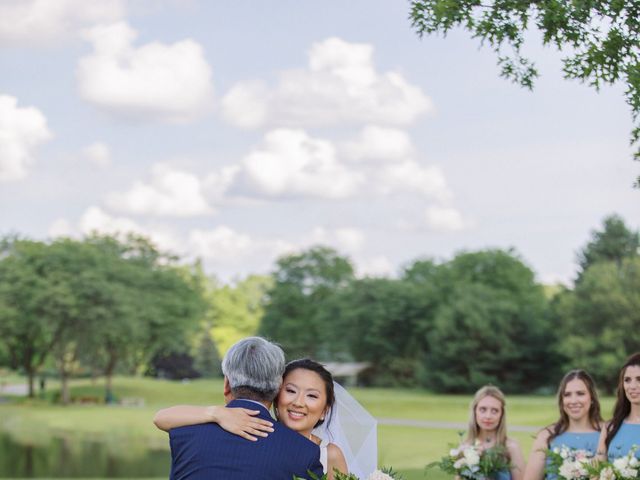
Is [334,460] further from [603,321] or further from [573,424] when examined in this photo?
[603,321]

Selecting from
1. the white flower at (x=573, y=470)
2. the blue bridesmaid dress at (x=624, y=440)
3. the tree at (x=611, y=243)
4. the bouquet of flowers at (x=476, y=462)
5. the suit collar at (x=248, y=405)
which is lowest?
the bouquet of flowers at (x=476, y=462)

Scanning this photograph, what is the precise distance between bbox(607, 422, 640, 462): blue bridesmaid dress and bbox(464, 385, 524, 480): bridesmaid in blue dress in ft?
3.85

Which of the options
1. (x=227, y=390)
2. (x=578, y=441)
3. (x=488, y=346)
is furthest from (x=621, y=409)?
(x=488, y=346)

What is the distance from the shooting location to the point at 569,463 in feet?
21.6

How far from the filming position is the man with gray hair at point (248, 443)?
405cm

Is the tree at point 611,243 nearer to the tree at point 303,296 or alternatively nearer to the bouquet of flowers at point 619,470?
the tree at point 303,296

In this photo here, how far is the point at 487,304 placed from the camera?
64750mm

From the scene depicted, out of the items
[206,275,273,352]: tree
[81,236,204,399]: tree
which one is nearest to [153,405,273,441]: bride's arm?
[81,236,204,399]: tree

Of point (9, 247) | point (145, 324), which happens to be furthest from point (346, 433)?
point (9, 247)

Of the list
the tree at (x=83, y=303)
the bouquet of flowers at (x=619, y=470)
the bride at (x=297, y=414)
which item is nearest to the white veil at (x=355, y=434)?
the bride at (x=297, y=414)

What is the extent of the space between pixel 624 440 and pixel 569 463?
743 millimetres

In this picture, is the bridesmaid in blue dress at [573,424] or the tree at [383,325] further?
the tree at [383,325]

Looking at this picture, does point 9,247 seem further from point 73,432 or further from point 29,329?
point 73,432

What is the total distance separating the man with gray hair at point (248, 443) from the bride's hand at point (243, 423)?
3 cm
